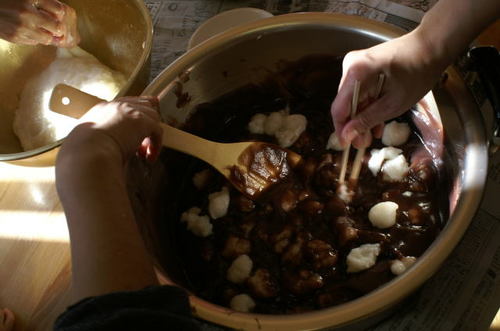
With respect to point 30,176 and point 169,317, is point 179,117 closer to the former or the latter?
point 30,176

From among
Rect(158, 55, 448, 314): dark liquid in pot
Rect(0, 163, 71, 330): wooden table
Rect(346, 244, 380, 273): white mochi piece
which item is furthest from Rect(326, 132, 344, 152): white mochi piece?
Rect(0, 163, 71, 330): wooden table

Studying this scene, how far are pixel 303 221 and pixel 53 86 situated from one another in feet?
2.12

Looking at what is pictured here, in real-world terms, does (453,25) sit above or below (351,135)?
above

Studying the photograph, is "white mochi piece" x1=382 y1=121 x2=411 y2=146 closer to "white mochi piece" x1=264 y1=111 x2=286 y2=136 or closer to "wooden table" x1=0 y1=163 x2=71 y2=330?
"white mochi piece" x1=264 y1=111 x2=286 y2=136

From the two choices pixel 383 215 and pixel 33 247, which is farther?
pixel 33 247

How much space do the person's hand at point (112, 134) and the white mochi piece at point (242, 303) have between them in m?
0.30

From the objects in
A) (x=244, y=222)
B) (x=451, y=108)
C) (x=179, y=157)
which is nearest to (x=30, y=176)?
(x=179, y=157)

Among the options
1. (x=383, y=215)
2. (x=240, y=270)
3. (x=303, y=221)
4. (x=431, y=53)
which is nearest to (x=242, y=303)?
(x=240, y=270)

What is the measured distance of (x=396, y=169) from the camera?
82 cm

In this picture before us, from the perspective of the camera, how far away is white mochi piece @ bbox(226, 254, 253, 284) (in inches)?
30.5

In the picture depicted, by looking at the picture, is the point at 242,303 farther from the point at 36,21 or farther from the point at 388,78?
the point at 36,21

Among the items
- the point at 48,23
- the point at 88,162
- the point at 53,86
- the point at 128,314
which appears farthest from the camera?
the point at 53,86

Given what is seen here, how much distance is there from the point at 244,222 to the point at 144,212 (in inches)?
7.4

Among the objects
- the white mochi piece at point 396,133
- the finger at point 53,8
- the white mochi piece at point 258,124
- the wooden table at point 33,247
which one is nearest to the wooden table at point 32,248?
the wooden table at point 33,247
